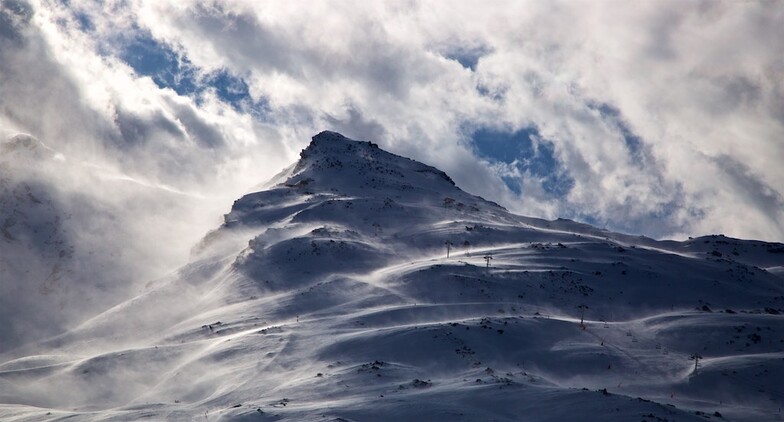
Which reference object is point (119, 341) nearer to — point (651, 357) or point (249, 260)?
point (249, 260)

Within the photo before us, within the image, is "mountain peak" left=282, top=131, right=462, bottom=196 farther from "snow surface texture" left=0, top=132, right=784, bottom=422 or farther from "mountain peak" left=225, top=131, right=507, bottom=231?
"snow surface texture" left=0, top=132, right=784, bottom=422

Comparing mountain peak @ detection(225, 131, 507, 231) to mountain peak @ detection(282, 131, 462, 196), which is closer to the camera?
mountain peak @ detection(225, 131, 507, 231)

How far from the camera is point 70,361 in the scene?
55438 mm

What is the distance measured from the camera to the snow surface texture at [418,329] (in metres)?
38.3

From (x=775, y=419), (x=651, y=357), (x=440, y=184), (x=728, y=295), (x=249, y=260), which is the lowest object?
(x=775, y=419)

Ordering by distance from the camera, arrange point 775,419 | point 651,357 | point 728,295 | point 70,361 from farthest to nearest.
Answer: point 728,295
point 70,361
point 651,357
point 775,419

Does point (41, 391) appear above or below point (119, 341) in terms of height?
below

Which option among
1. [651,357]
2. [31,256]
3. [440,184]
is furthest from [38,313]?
[651,357]

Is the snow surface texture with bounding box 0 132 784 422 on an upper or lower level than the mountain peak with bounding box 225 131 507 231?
lower

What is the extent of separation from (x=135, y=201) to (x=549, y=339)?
85.3 meters

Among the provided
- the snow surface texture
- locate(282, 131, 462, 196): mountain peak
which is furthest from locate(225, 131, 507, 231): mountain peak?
the snow surface texture

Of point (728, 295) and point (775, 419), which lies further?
point (728, 295)

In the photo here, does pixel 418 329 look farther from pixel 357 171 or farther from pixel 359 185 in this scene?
pixel 357 171

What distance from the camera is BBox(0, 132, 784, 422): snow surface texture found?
38281mm
